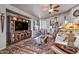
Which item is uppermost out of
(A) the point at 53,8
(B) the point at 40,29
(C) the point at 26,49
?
(A) the point at 53,8

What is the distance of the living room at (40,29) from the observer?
279cm

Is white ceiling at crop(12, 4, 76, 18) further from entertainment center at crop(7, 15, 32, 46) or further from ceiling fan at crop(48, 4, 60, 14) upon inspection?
entertainment center at crop(7, 15, 32, 46)

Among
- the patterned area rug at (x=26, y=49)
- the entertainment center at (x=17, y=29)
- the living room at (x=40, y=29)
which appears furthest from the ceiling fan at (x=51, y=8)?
the patterned area rug at (x=26, y=49)

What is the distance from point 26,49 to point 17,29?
0.44 metres

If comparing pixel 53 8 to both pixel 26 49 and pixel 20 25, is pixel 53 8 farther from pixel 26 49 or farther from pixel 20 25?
pixel 26 49

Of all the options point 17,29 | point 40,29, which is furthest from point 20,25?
point 40,29

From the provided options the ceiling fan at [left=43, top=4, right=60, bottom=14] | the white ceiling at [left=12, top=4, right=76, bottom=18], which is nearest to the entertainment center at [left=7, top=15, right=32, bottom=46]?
the white ceiling at [left=12, top=4, right=76, bottom=18]

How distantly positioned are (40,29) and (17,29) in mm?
463

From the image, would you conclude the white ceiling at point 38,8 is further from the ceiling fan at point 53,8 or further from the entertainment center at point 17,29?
the entertainment center at point 17,29

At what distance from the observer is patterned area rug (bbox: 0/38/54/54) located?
9.33ft

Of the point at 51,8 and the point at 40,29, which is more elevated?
the point at 51,8

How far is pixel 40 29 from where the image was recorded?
287cm
